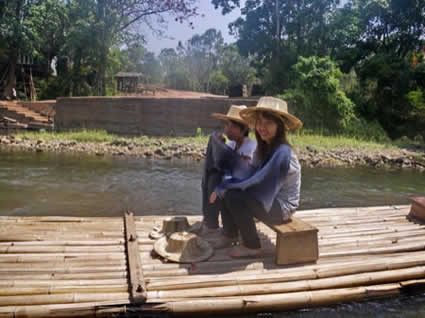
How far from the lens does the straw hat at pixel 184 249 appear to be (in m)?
3.01

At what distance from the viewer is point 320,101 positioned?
1334cm

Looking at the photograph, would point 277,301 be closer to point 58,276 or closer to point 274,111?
point 274,111

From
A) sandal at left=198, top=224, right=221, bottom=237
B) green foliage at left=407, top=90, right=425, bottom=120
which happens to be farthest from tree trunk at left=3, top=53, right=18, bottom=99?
sandal at left=198, top=224, right=221, bottom=237

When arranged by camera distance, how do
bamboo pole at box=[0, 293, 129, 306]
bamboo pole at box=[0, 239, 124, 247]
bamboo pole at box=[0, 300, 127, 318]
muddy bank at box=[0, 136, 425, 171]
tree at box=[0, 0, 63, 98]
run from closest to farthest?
bamboo pole at box=[0, 300, 127, 318]
bamboo pole at box=[0, 293, 129, 306]
bamboo pole at box=[0, 239, 124, 247]
muddy bank at box=[0, 136, 425, 171]
tree at box=[0, 0, 63, 98]

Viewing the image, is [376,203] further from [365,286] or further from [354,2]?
[354,2]

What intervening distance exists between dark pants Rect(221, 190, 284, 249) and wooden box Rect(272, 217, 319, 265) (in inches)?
3.7

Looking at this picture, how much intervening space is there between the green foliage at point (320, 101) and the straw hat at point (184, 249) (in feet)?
35.7

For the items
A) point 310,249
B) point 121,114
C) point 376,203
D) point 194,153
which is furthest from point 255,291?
point 121,114

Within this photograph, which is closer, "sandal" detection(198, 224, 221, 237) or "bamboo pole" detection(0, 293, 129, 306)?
"bamboo pole" detection(0, 293, 129, 306)

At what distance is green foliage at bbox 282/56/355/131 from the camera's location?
1332 cm

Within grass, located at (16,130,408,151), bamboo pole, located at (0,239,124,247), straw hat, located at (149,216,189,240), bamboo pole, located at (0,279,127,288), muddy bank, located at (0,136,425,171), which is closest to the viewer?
bamboo pole, located at (0,279,127,288)

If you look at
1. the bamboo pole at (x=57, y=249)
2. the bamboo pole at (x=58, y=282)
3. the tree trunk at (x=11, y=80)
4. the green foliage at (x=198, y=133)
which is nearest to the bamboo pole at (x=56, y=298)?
the bamboo pole at (x=58, y=282)

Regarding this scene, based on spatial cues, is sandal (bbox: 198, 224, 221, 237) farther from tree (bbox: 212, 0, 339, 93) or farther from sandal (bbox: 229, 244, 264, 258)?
tree (bbox: 212, 0, 339, 93)

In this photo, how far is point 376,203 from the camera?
275 inches
